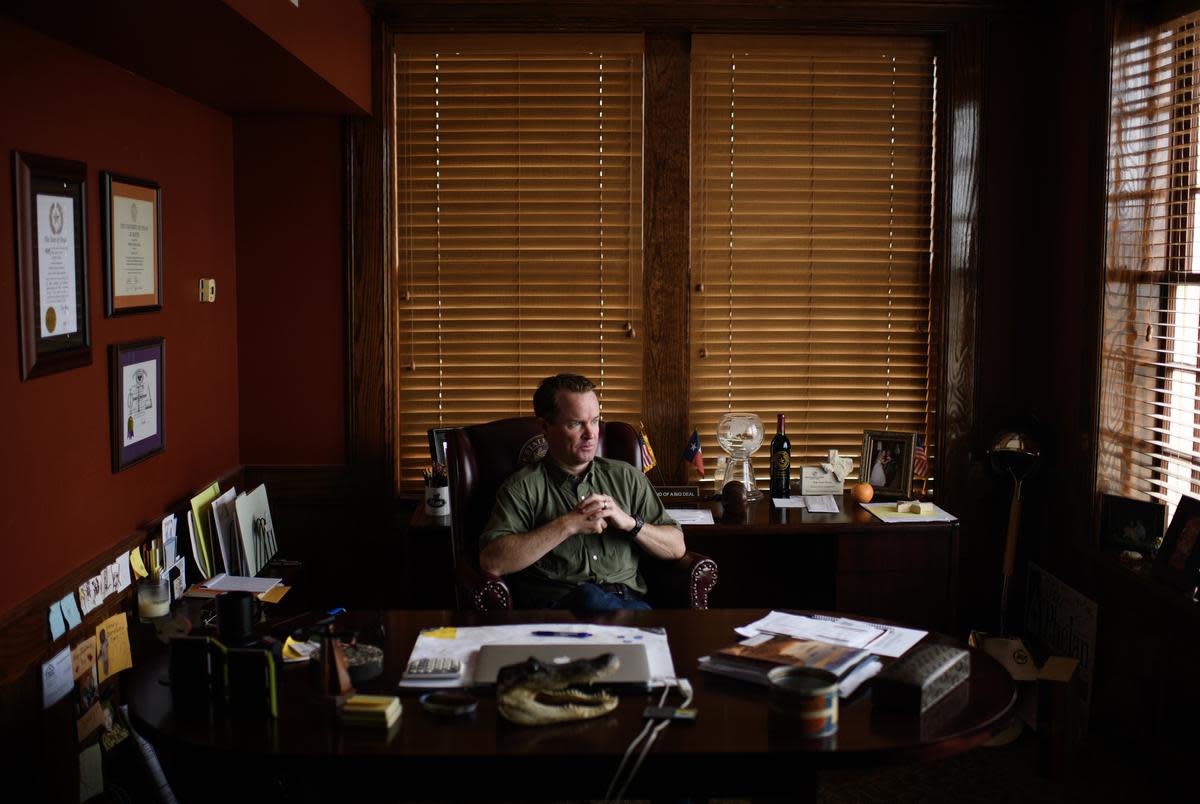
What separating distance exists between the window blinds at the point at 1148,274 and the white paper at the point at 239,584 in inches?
108

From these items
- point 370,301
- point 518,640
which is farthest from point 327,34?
point 518,640

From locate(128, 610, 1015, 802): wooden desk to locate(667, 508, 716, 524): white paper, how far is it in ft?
5.48

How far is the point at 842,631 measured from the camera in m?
2.65

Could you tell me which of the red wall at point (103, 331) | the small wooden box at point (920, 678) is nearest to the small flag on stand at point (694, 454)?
the red wall at point (103, 331)

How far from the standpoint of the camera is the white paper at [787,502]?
420 cm

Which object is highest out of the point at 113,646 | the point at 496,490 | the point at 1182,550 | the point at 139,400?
the point at 139,400

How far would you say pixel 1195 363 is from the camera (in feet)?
12.2

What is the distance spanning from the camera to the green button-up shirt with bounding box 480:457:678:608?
11.3 ft

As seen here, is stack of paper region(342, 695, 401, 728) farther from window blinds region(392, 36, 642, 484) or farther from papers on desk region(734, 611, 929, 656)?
window blinds region(392, 36, 642, 484)

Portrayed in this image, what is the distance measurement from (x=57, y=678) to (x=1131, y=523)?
3175mm

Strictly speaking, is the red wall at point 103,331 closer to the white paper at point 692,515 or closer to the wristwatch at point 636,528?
the wristwatch at point 636,528

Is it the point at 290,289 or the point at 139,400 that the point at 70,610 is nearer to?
the point at 139,400

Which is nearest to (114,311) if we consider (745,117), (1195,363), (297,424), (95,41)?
(95,41)

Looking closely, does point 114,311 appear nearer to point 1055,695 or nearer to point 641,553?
point 641,553
